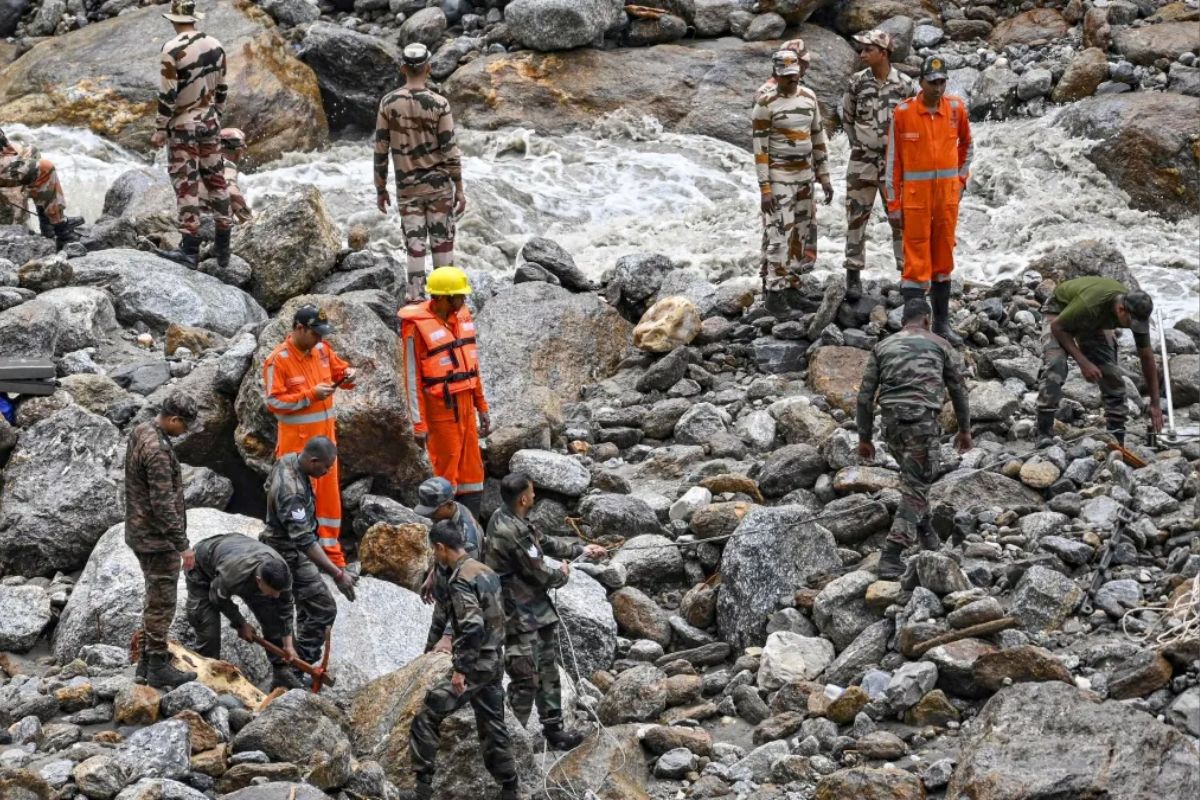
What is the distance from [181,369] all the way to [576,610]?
13.7 ft

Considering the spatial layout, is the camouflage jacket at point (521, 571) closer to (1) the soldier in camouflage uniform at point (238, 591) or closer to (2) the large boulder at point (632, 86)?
(1) the soldier in camouflage uniform at point (238, 591)

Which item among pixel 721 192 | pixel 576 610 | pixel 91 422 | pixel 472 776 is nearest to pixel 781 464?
pixel 576 610

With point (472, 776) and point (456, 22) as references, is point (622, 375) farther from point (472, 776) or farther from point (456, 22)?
point (456, 22)

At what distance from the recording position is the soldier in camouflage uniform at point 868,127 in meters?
11.4

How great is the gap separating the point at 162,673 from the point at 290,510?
998mm

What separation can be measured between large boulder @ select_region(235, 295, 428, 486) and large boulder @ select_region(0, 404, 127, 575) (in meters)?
0.87

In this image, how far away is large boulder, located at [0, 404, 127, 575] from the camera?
979 cm

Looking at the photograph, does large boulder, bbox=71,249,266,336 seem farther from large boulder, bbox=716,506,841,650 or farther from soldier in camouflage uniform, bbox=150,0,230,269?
large boulder, bbox=716,506,841,650

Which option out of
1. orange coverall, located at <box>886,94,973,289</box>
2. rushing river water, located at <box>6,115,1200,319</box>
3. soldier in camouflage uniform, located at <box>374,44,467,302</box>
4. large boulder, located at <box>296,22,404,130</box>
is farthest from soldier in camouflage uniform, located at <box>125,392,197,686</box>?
large boulder, located at <box>296,22,404,130</box>

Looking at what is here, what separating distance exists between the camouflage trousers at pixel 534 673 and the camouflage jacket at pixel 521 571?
2.8 inches

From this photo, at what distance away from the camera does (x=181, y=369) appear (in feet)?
38.3

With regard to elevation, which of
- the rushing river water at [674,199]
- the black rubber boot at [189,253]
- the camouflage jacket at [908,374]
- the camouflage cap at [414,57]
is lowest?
the rushing river water at [674,199]

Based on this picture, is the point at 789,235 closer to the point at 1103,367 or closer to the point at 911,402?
the point at 1103,367

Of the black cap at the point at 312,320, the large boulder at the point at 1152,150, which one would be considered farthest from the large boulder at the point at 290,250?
the large boulder at the point at 1152,150
